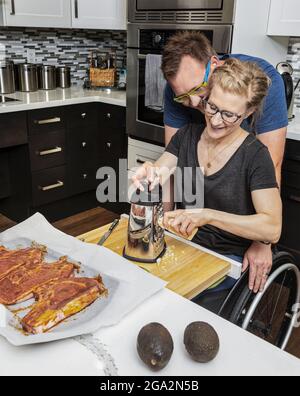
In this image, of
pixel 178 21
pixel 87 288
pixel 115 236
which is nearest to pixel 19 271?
pixel 87 288

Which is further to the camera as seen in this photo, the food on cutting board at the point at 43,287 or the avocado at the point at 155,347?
the food on cutting board at the point at 43,287

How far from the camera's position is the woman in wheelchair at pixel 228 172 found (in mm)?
1142

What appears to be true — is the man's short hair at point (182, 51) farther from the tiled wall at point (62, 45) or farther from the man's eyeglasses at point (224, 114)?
the tiled wall at point (62, 45)

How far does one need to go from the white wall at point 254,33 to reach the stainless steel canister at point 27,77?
5.17 feet

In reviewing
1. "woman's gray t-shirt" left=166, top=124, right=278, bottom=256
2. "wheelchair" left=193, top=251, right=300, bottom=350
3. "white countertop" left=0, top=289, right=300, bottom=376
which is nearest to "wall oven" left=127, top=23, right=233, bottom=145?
"woman's gray t-shirt" left=166, top=124, right=278, bottom=256

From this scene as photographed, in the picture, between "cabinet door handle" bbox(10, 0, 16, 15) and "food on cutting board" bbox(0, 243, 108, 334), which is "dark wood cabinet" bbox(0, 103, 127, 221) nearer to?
"cabinet door handle" bbox(10, 0, 16, 15)

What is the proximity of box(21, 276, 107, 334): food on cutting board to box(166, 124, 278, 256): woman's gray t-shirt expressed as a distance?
527 mm

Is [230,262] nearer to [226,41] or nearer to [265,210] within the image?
[265,210]

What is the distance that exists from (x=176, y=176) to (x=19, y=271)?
2.21 ft

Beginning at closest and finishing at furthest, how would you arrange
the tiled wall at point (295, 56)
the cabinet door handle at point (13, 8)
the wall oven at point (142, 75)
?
the wall oven at point (142, 75) < the tiled wall at point (295, 56) < the cabinet door handle at point (13, 8)

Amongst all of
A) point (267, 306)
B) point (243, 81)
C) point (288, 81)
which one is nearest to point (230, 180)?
point (243, 81)

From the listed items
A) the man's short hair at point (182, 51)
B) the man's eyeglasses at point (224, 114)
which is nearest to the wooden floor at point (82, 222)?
the man's short hair at point (182, 51)

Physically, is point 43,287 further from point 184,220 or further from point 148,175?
point 148,175
